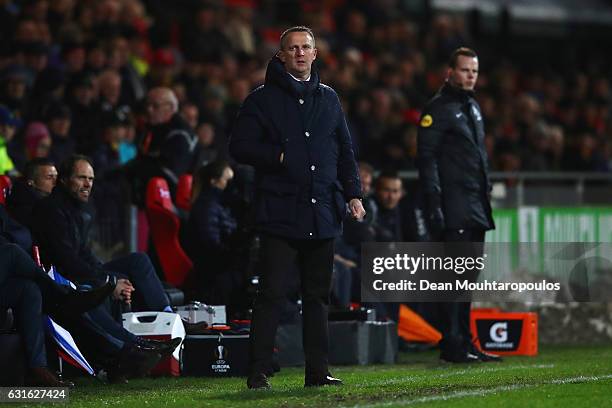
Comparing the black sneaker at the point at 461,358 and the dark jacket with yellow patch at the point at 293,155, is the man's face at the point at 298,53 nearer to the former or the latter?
the dark jacket with yellow patch at the point at 293,155

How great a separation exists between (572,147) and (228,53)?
5358 millimetres

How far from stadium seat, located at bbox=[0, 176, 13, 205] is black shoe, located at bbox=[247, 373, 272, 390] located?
3.06 metres

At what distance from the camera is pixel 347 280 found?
1331 centimetres

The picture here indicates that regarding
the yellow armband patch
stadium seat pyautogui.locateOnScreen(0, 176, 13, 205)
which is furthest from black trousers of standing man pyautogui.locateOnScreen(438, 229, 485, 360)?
stadium seat pyautogui.locateOnScreen(0, 176, 13, 205)

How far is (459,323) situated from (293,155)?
3353 mm

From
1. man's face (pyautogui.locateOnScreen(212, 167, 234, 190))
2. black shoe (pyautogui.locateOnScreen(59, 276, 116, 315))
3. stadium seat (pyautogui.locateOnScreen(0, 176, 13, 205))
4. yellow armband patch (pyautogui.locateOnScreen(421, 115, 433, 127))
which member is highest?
yellow armband patch (pyautogui.locateOnScreen(421, 115, 433, 127))

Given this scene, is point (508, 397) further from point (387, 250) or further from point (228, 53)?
point (228, 53)

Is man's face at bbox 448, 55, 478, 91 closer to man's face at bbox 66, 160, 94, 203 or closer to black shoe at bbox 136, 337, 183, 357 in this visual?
man's face at bbox 66, 160, 94, 203

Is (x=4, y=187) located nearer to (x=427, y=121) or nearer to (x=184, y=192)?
(x=184, y=192)

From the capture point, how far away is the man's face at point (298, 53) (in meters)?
8.79

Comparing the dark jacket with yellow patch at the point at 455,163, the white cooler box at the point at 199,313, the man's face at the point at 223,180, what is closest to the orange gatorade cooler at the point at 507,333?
the dark jacket with yellow patch at the point at 455,163

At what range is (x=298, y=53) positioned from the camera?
880 cm

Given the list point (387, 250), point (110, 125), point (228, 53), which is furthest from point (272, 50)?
point (387, 250)

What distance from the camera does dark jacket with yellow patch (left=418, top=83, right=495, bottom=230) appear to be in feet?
37.1
